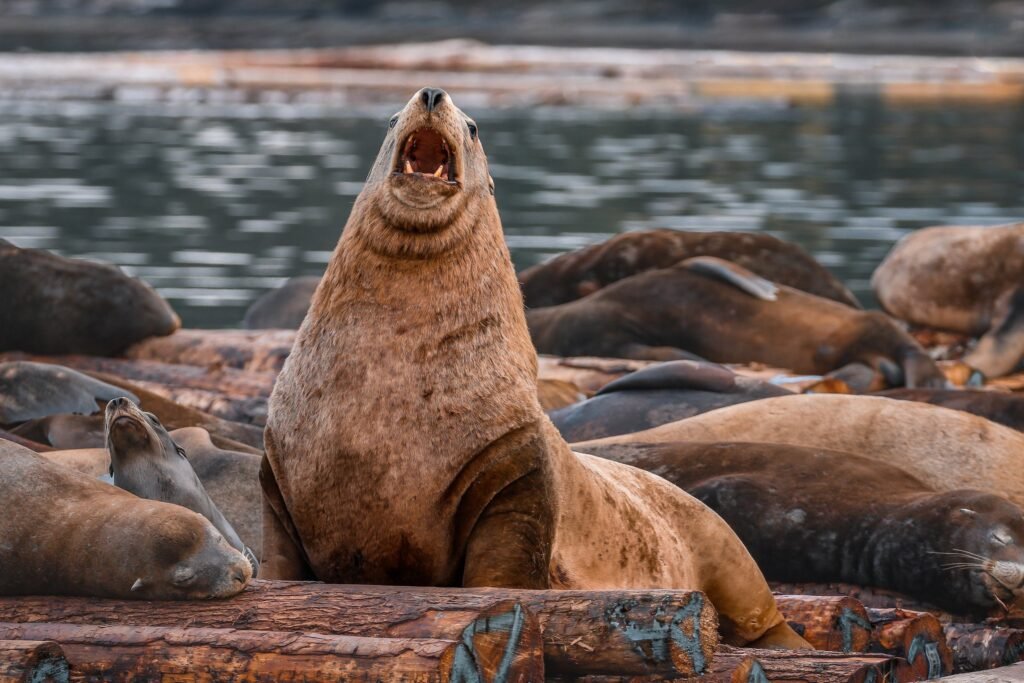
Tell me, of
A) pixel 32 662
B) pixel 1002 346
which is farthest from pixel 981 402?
pixel 32 662

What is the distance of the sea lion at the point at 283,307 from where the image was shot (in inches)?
512

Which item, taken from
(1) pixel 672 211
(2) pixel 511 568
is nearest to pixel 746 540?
(2) pixel 511 568

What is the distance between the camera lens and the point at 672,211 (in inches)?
1029

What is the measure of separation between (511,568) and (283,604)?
24.1 inches

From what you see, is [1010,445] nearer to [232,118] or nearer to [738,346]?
[738,346]

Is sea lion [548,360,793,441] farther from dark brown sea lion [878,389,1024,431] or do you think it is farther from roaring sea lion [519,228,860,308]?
roaring sea lion [519,228,860,308]

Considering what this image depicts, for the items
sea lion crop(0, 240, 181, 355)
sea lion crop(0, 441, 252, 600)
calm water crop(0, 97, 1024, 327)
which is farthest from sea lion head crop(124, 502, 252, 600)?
calm water crop(0, 97, 1024, 327)

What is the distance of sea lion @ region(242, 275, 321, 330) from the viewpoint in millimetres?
13016

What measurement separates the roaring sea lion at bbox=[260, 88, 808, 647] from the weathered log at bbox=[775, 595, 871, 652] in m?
0.84

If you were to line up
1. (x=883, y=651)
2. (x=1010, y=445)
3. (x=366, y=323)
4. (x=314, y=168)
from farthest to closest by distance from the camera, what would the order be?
1. (x=314, y=168)
2. (x=1010, y=445)
3. (x=883, y=651)
4. (x=366, y=323)

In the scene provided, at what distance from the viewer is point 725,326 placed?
1159 centimetres

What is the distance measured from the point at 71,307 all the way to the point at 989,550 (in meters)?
5.85

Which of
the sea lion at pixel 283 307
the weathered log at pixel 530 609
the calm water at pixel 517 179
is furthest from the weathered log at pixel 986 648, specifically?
the calm water at pixel 517 179

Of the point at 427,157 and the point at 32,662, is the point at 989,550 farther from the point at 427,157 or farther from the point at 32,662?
the point at 32,662
